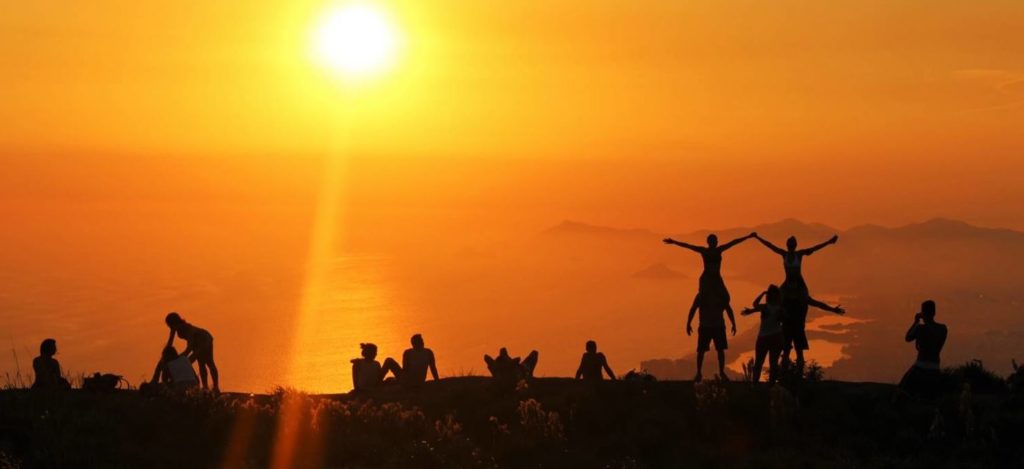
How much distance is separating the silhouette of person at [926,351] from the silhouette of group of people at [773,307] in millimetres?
1419

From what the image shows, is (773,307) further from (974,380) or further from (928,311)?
(974,380)

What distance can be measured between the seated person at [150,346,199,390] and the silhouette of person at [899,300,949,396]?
13012mm

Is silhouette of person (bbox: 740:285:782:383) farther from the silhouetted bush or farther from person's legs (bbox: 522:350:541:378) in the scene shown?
person's legs (bbox: 522:350:541:378)

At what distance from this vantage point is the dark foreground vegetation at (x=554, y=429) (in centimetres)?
1593

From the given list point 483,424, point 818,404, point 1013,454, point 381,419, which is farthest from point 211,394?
point 1013,454

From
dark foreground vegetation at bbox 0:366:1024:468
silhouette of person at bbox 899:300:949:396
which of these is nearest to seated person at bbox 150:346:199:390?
dark foreground vegetation at bbox 0:366:1024:468

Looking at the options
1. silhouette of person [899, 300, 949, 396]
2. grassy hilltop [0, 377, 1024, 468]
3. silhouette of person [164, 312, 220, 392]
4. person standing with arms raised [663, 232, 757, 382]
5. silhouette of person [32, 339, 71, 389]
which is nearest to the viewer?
grassy hilltop [0, 377, 1024, 468]

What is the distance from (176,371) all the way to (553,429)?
738 cm

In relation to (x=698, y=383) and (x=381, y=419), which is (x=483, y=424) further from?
(x=698, y=383)

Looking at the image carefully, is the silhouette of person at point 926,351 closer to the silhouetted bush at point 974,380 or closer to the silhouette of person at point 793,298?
the silhouetted bush at point 974,380

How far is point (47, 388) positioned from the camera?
18312 millimetres

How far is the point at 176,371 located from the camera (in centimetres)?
1884

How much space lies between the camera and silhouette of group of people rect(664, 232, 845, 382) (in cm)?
1745

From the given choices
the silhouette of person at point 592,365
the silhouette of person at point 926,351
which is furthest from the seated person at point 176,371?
the silhouette of person at point 926,351
